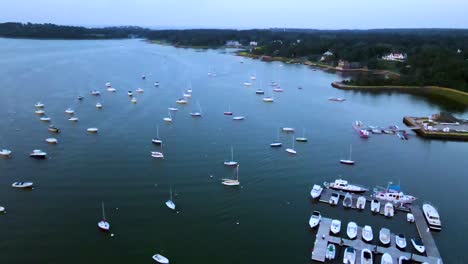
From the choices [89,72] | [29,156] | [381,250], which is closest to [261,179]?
[381,250]

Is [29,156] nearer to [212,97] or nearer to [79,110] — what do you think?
[79,110]

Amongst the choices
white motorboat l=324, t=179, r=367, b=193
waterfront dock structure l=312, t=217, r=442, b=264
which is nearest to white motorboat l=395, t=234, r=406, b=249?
waterfront dock structure l=312, t=217, r=442, b=264

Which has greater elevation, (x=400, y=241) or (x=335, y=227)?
(x=335, y=227)

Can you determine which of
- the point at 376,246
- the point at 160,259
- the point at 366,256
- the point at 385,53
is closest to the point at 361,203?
the point at 376,246

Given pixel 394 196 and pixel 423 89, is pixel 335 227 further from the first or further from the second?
pixel 423 89

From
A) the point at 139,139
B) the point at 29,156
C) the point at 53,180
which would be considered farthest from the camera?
the point at 139,139
